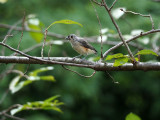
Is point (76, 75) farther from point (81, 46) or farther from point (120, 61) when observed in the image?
point (120, 61)

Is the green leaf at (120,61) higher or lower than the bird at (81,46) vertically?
lower

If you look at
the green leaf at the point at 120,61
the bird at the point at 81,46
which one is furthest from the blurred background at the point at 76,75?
the green leaf at the point at 120,61

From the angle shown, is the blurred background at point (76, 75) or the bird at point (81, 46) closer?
the bird at point (81, 46)

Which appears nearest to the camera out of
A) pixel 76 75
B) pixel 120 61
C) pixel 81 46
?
pixel 120 61

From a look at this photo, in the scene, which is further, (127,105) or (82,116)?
(127,105)

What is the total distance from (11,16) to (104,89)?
3.67 m

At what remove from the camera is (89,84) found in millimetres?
6879

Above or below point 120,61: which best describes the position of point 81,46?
above

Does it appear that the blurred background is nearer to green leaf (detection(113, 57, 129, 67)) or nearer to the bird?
the bird

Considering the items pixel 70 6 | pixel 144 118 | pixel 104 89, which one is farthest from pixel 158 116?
pixel 70 6

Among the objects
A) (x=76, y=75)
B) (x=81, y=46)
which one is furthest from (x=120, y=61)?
(x=76, y=75)

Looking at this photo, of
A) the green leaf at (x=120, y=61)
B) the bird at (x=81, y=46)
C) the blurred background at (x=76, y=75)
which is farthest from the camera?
the blurred background at (x=76, y=75)

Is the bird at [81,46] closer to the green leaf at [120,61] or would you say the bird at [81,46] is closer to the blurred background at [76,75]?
the blurred background at [76,75]

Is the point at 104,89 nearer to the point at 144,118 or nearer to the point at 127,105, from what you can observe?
the point at 127,105
